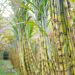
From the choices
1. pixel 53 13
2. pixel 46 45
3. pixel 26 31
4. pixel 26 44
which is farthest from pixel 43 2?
pixel 26 44

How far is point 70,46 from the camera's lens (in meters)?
2.43

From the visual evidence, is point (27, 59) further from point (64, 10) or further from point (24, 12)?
point (64, 10)

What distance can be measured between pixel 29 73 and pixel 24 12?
59.5 inches

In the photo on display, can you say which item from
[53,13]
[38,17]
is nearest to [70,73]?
[53,13]

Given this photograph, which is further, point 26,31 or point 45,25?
point 26,31

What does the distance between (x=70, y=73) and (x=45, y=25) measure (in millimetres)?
1511

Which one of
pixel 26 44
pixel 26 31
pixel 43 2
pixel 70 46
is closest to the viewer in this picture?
pixel 70 46

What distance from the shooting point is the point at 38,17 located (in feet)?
13.4

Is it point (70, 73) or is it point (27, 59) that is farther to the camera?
point (27, 59)

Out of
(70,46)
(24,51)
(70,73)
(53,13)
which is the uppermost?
(53,13)

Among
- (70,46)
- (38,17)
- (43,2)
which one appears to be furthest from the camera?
(38,17)

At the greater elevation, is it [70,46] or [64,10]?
[64,10]

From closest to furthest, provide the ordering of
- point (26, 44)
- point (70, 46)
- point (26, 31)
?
point (70, 46) → point (26, 31) → point (26, 44)

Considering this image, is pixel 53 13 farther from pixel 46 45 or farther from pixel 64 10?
pixel 46 45
